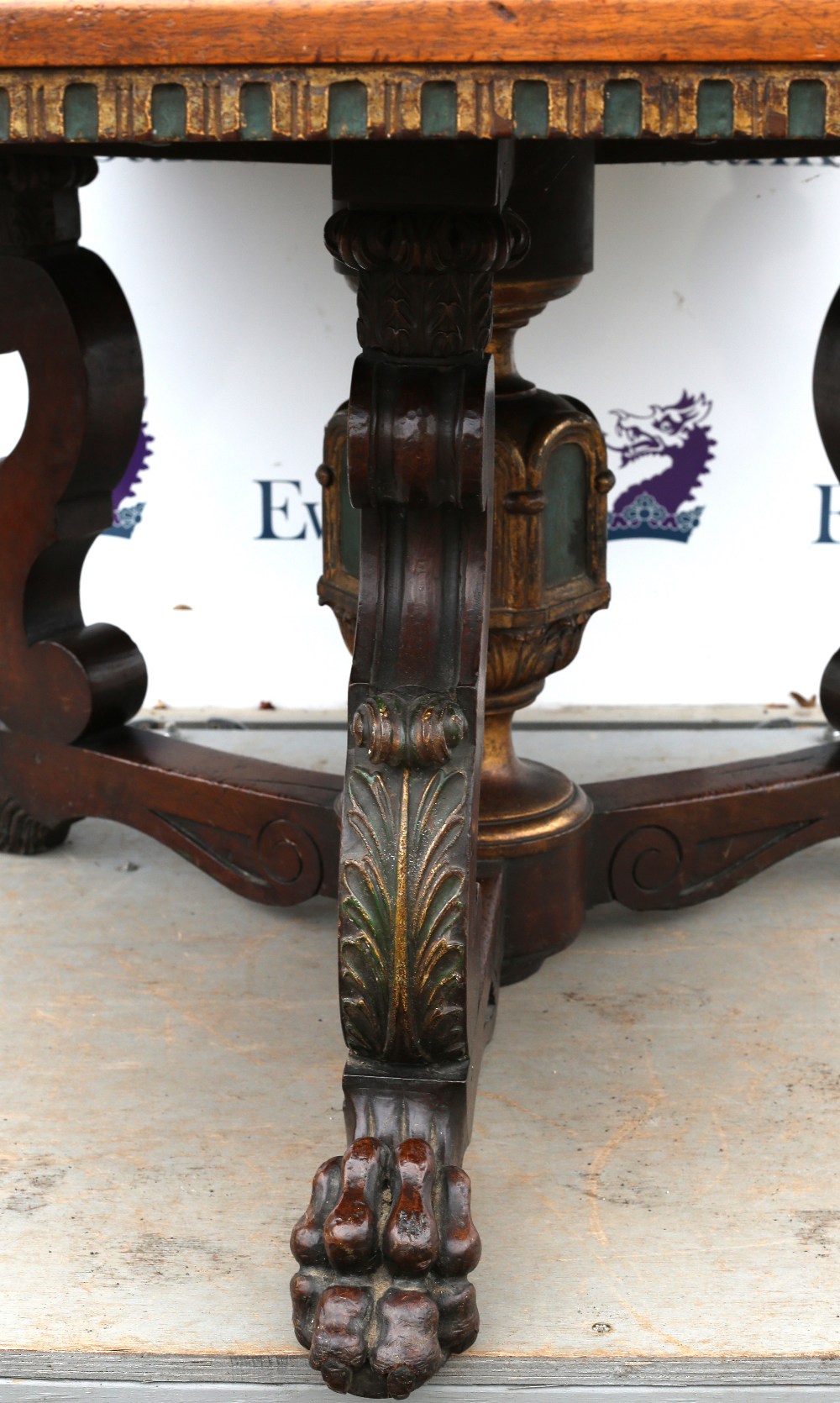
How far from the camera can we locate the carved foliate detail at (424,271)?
94 centimetres

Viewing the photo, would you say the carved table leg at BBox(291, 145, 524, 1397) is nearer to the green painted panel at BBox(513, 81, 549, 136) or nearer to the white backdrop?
the green painted panel at BBox(513, 81, 549, 136)

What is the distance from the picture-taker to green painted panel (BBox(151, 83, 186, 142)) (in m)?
0.73

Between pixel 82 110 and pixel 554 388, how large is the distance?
4.35 feet

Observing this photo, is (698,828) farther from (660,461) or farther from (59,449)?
(660,461)

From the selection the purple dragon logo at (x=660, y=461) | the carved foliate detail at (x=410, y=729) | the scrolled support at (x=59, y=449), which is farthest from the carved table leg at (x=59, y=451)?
the purple dragon logo at (x=660, y=461)

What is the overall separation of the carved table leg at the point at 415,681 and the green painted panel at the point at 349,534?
0.28 m

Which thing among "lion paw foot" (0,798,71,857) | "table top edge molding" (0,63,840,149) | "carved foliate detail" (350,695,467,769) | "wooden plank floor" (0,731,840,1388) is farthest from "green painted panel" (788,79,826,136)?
"lion paw foot" (0,798,71,857)

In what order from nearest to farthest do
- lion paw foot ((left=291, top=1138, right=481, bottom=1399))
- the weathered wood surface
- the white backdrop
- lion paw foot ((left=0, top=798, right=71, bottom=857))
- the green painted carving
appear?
1. the weathered wood surface
2. lion paw foot ((left=291, top=1138, right=481, bottom=1399))
3. the green painted carving
4. lion paw foot ((left=0, top=798, right=71, bottom=857))
5. the white backdrop

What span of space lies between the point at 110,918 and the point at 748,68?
0.92 meters

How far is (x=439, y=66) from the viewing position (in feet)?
2.35

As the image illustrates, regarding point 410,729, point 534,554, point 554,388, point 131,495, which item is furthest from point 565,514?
point 131,495

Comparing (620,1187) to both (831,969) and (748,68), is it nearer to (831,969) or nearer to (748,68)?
(831,969)

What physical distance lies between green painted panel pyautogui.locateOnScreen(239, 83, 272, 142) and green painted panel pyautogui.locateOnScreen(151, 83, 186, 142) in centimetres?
3

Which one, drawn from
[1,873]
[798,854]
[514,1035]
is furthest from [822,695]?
[1,873]
